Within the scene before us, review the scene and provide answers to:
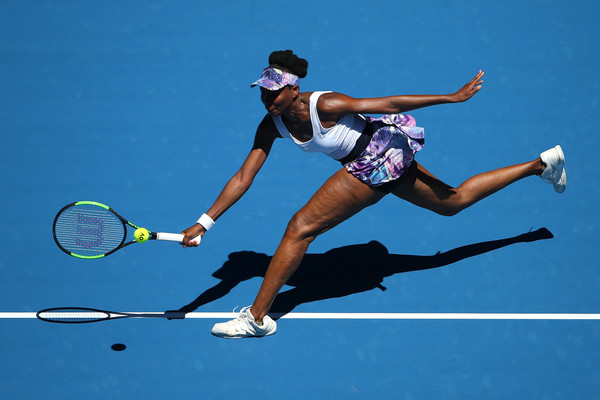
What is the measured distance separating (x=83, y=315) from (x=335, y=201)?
205 centimetres

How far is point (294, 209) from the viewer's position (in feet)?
17.9

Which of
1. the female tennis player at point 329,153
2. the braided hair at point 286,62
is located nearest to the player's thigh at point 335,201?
the female tennis player at point 329,153

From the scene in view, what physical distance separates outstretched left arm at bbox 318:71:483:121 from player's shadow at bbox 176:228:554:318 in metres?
1.56

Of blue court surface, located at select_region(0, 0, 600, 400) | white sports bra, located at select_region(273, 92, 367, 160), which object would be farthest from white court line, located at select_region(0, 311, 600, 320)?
white sports bra, located at select_region(273, 92, 367, 160)

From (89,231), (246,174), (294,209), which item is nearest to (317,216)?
(246,174)

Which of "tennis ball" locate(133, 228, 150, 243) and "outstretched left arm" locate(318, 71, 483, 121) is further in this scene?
"tennis ball" locate(133, 228, 150, 243)

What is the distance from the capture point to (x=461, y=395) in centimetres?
449

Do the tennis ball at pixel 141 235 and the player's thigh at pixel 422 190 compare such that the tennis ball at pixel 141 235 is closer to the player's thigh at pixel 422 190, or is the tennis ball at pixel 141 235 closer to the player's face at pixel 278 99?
the player's face at pixel 278 99

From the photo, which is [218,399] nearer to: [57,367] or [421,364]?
[57,367]

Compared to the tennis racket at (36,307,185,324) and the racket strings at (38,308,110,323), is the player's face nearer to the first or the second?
the tennis racket at (36,307,185,324)

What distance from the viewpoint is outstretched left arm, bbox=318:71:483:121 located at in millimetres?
3936

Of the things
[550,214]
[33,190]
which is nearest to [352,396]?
[550,214]

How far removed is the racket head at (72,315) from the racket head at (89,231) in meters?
0.54

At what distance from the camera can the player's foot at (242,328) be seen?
15.1 ft
